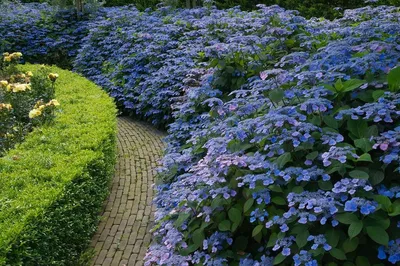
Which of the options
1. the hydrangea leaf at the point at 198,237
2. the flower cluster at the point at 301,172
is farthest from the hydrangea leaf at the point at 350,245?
the hydrangea leaf at the point at 198,237

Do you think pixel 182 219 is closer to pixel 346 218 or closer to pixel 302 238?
pixel 302 238

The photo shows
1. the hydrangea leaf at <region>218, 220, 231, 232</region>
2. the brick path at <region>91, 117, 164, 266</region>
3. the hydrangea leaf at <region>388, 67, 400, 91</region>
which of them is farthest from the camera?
the brick path at <region>91, 117, 164, 266</region>

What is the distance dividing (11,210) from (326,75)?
2314mm

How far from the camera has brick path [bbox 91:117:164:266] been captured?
375 cm

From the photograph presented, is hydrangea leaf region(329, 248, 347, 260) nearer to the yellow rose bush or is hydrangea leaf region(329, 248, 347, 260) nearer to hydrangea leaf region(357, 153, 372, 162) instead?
hydrangea leaf region(357, 153, 372, 162)

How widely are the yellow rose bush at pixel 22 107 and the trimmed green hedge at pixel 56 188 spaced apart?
209mm

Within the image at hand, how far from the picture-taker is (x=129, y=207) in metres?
4.46

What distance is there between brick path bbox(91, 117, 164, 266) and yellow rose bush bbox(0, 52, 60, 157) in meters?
1.09

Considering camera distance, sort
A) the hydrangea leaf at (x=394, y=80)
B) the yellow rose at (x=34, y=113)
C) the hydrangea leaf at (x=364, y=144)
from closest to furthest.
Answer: the hydrangea leaf at (x=364, y=144) → the hydrangea leaf at (x=394, y=80) → the yellow rose at (x=34, y=113)

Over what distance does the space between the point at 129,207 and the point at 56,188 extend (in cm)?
122

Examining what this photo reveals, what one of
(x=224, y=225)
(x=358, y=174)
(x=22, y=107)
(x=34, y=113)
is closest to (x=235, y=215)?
(x=224, y=225)

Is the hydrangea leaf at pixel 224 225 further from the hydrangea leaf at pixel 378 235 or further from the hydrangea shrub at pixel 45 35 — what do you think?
the hydrangea shrub at pixel 45 35

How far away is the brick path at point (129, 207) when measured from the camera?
3748 mm

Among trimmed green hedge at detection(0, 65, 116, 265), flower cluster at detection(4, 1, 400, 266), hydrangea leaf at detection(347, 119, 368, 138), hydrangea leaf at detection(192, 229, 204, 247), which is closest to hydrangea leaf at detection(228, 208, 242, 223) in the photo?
flower cluster at detection(4, 1, 400, 266)
